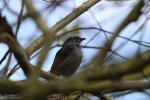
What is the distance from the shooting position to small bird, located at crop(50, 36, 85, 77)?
726 centimetres

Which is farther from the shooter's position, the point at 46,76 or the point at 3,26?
the point at 46,76

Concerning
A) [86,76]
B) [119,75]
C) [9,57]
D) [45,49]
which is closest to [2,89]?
[45,49]

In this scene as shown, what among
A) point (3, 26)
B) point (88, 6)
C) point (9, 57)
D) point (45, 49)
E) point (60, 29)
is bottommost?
point (45, 49)

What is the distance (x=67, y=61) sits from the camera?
7.38 metres

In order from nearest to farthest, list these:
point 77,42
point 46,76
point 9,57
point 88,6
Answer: point 9,57 < point 46,76 < point 88,6 < point 77,42

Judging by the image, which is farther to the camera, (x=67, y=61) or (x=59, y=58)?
(x=59, y=58)

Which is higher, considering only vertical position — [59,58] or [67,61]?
[59,58]

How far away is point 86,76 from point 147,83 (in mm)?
288

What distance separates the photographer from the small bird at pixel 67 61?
23.8 feet

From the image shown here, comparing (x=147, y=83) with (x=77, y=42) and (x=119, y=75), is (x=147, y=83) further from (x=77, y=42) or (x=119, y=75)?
(x=77, y=42)

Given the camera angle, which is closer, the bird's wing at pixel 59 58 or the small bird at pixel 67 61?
the small bird at pixel 67 61

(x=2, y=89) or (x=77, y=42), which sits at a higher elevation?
(x=77, y=42)

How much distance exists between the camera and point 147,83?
5.63ft

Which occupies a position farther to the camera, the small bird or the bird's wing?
the bird's wing
